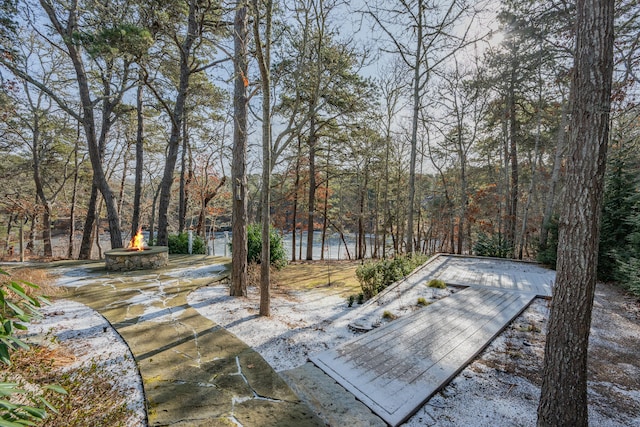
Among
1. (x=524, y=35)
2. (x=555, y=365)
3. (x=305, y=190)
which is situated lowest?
(x=555, y=365)

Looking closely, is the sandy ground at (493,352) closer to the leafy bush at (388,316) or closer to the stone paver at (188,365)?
the stone paver at (188,365)

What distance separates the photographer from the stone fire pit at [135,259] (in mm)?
6712

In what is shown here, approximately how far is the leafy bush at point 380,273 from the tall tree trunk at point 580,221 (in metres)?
3.60

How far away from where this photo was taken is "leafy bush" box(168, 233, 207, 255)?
403 inches

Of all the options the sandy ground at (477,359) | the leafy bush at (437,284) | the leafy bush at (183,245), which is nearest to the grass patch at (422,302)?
the sandy ground at (477,359)

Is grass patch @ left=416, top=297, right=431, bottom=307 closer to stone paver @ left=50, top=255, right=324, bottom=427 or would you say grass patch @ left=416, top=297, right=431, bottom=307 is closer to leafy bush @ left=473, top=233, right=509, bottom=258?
stone paver @ left=50, top=255, right=324, bottom=427

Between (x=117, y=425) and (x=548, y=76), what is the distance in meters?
14.3

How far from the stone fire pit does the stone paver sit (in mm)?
1306

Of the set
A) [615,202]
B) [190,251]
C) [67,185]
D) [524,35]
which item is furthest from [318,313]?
[67,185]

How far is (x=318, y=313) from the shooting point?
4633mm

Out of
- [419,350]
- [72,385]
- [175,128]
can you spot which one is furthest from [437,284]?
[175,128]

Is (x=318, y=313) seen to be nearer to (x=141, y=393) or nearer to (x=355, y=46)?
(x=141, y=393)

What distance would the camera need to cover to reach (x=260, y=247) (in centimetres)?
749

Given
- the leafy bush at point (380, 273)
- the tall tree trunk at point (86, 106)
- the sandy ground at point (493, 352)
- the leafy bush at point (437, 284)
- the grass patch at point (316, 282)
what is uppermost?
the tall tree trunk at point (86, 106)
